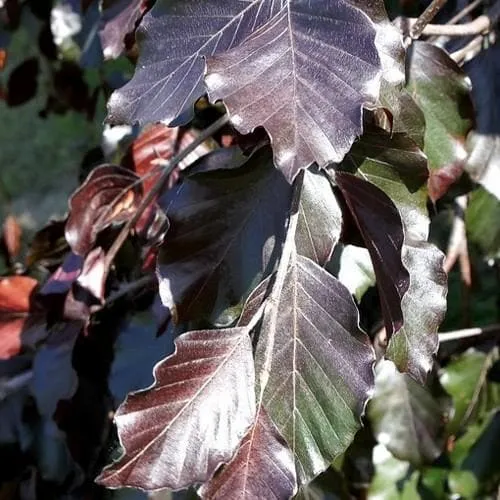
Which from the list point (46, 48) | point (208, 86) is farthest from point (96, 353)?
point (46, 48)

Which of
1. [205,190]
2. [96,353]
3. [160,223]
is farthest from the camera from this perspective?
[96,353]

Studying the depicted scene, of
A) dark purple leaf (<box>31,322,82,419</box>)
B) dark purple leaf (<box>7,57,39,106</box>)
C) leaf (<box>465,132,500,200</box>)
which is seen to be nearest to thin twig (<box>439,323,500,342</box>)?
leaf (<box>465,132,500,200</box>)

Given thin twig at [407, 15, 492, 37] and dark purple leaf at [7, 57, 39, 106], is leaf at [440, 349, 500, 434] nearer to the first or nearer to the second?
thin twig at [407, 15, 492, 37]

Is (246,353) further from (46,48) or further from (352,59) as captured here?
(46,48)

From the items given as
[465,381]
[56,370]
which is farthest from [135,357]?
[465,381]

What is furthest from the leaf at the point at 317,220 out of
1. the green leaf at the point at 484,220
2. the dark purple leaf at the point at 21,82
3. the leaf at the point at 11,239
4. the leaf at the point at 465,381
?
the dark purple leaf at the point at 21,82
